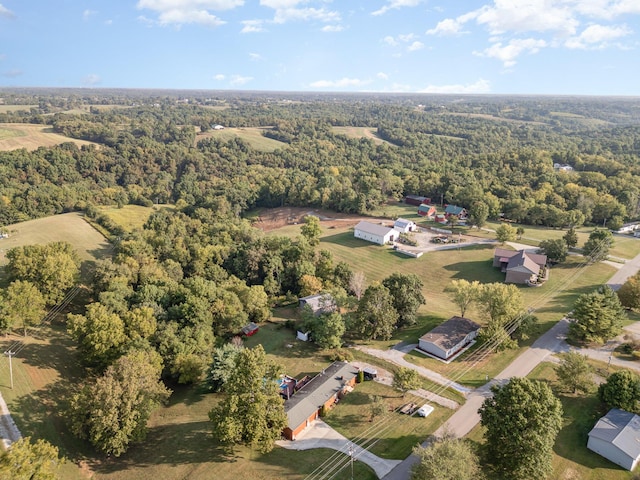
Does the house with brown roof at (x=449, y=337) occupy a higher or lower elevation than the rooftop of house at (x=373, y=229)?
lower

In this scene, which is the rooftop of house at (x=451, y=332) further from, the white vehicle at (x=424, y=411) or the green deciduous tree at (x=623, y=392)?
the green deciduous tree at (x=623, y=392)

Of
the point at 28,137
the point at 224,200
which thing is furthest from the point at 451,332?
the point at 28,137

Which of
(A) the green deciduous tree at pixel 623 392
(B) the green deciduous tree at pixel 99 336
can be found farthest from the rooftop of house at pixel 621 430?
(B) the green deciduous tree at pixel 99 336

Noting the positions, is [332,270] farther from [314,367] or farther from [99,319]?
[99,319]

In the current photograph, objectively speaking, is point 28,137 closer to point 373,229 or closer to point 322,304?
point 373,229

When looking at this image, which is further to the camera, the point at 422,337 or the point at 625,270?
the point at 625,270

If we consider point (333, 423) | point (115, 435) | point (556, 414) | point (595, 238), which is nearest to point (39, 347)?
point (115, 435)
